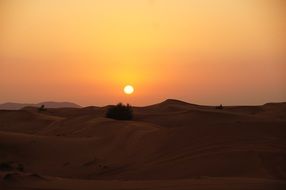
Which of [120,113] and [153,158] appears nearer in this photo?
[153,158]

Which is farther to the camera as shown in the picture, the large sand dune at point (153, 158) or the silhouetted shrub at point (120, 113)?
the silhouetted shrub at point (120, 113)

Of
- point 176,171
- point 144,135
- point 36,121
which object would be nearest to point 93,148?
point 144,135

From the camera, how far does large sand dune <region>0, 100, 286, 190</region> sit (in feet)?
31.3

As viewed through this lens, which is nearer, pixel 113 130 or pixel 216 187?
pixel 216 187

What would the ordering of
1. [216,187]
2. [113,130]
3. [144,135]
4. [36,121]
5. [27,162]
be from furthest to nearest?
[36,121]
[113,130]
[144,135]
[27,162]
[216,187]

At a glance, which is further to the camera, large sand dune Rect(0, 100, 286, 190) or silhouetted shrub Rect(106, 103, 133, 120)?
silhouetted shrub Rect(106, 103, 133, 120)

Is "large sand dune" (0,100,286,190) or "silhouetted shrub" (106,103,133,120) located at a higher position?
"silhouetted shrub" (106,103,133,120)

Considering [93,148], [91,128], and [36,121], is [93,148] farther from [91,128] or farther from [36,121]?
[36,121]

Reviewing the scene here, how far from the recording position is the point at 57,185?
9180mm

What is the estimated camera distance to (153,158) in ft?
43.2

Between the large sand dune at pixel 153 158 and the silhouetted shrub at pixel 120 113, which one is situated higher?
the silhouetted shrub at pixel 120 113

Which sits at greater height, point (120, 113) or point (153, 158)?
point (120, 113)

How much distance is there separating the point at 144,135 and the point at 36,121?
484 inches

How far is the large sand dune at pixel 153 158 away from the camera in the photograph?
953cm
